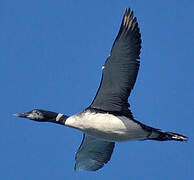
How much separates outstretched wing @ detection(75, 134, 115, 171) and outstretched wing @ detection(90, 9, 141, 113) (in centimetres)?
233

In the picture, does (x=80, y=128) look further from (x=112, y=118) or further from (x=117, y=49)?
(x=117, y=49)

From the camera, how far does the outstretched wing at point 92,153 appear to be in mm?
22484

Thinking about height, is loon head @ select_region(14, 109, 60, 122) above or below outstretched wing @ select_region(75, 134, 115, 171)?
above

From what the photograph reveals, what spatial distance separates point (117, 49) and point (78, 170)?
5.36m

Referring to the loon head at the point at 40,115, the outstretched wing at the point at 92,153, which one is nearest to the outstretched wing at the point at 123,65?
the loon head at the point at 40,115

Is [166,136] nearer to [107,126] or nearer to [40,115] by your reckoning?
[107,126]

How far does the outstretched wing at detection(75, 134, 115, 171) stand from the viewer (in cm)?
2248

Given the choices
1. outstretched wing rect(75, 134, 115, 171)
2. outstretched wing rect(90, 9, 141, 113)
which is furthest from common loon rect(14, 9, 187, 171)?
outstretched wing rect(75, 134, 115, 171)

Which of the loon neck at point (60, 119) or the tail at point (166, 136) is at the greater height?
the loon neck at point (60, 119)

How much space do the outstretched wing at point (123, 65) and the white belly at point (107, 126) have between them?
1.61 ft

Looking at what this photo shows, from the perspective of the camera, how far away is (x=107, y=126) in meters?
20.2

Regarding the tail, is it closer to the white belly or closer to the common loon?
the common loon

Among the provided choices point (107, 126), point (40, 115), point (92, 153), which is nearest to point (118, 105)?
point (107, 126)

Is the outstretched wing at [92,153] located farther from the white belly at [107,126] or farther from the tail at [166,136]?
the tail at [166,136]
